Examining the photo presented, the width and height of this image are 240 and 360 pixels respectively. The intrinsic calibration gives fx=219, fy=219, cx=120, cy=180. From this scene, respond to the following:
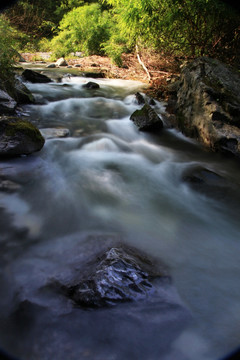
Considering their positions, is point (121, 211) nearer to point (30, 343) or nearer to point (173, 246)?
point (173, 246)

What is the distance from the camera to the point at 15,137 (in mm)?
3830

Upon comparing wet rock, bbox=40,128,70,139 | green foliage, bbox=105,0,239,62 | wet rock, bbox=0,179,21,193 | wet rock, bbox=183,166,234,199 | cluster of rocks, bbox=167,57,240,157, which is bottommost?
wet rock, bbox=0,179,21,193

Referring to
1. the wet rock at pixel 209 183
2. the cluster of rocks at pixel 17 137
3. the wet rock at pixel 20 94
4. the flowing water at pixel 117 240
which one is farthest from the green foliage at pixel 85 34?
the wet rock at pixel 209 183

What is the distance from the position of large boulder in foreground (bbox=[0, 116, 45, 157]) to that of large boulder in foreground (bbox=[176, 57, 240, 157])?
372cm

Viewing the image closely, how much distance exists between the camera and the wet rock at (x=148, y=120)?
19.1 feet

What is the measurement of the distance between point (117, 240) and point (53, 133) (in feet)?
11.2

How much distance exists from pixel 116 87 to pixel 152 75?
7.17 feet

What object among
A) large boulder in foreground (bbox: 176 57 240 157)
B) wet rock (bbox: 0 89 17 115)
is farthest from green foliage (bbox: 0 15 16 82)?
large boulder in foreground (bbox: 176 57 240 157)

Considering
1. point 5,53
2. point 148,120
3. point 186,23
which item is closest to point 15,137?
point 5,53

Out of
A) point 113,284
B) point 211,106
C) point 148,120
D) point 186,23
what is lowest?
point 113,284

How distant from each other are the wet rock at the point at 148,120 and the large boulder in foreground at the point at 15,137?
292cm

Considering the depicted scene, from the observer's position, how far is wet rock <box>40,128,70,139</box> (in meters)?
4.94

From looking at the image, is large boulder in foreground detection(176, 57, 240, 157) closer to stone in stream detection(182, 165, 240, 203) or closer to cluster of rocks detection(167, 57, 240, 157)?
cluster of rocks detection(167, 57, 240, 157)

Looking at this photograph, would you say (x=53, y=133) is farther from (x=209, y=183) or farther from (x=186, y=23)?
(x=186, y=23)
